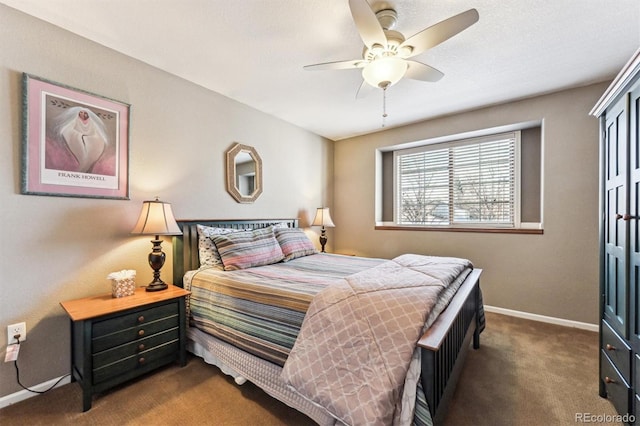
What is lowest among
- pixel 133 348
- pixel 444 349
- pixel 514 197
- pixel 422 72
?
pixel 133 348

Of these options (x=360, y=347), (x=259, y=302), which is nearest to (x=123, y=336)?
(x=259, y=302)

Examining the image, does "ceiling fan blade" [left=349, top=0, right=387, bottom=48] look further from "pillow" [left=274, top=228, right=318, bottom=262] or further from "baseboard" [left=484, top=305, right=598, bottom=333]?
"baseboard" [left=484, top=305, right=598, bottom=333]

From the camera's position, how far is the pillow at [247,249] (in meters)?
2.39

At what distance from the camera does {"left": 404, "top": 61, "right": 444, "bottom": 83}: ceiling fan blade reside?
192 cm

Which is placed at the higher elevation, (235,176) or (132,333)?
(235,176)

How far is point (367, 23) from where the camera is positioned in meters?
1.52

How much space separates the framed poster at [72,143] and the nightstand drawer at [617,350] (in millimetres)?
3512

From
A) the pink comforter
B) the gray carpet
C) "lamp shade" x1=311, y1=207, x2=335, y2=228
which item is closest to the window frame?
"lamp shade" x1=311, y1=207, x2=335, y2=228

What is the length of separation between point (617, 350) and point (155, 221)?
3.17 meters

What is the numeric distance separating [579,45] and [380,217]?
117 inches

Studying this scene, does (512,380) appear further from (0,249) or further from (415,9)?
(0,249)

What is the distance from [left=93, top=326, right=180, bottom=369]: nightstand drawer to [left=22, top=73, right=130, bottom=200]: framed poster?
1.16m

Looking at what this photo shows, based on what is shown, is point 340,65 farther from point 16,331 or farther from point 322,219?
point 16,331

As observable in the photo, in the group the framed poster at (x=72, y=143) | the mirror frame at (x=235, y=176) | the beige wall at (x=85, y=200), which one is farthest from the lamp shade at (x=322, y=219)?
the framed poster at (x=72, y=143)
